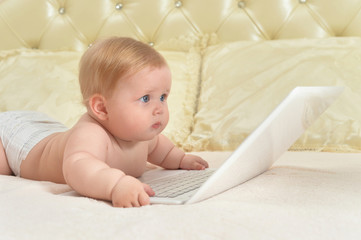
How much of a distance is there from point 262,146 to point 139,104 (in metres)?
0.32

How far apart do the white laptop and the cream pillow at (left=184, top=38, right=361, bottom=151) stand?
0.53m

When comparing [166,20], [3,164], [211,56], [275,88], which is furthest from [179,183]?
[166,20]

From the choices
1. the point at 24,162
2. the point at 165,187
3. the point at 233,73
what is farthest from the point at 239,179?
the point at 233,73

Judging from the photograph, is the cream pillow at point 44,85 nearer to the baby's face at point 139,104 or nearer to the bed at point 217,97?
the bed at point 217,97

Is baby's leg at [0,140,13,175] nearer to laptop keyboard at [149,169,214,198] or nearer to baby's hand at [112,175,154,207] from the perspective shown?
laptop keyboard at [149,169,214,198]

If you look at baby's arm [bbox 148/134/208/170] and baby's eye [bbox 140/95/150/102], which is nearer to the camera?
baby's eye [bbox 140/95/150/102]

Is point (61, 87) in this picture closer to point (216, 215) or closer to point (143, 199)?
point (143, 199)

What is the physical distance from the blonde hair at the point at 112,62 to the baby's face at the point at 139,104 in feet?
0.05

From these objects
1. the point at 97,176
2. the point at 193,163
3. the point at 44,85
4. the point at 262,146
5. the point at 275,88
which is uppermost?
the point at 44,85

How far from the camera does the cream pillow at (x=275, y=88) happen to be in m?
1.51

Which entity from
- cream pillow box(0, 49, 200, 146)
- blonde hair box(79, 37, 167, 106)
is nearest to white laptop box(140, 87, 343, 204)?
blonde hair box(79, 37, 167, 106)

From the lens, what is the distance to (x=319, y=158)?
129cm

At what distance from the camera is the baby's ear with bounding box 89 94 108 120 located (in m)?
1.03

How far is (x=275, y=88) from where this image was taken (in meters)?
1.62
